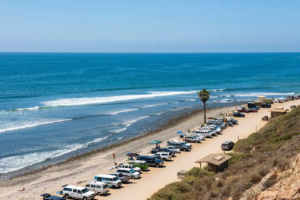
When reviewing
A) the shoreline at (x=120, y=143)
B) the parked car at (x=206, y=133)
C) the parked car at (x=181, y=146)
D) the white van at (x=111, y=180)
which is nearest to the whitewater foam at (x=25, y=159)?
the shoreline at (x=120, y=143)

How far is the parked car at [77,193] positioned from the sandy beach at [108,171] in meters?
0.96

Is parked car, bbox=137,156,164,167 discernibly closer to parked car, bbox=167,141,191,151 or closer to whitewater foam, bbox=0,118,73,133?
parked car, bbox=167,141,191,151

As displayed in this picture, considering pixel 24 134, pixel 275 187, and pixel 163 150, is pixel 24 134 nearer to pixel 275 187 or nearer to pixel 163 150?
pixel 163 150

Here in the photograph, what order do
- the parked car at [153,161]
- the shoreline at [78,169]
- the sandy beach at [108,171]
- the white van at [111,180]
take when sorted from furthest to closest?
the parked car at [153,161] < the shoreline at [78,169] < the white van at [111,180] < the sandy beach at [108,171]

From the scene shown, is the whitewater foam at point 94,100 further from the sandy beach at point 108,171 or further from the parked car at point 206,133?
the parked car at point 206,133

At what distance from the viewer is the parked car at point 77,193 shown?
24.1m

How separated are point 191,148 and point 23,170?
55.9 ft

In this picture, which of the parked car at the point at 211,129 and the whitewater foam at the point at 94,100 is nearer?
the parked car at the point at 211,129

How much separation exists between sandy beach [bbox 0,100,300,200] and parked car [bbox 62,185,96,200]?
956 millimetres

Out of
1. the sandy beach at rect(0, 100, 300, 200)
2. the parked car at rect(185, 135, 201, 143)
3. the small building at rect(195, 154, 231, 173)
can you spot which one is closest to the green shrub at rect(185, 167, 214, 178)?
the small building at rect(195, 154, 231, 173)

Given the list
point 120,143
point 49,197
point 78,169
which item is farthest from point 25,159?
point 49,197

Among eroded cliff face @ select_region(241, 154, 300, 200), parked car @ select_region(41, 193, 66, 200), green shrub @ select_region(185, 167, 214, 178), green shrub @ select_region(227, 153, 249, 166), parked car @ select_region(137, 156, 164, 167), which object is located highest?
eroded cliff face @ select_region(241, 154, 300, 200)

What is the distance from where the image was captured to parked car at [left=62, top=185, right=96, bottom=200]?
2408cm

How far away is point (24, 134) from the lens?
1747 inches
